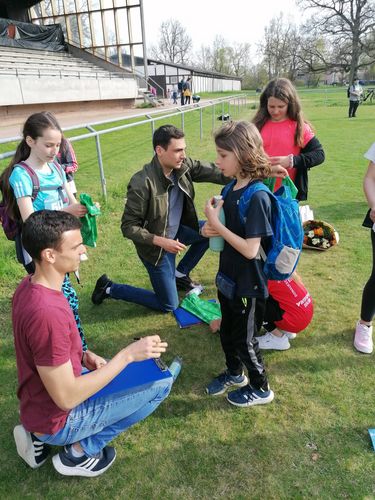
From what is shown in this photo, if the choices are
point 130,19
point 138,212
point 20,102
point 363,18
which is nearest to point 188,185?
point 138,212

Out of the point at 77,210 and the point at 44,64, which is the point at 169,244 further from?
the point at 44,64

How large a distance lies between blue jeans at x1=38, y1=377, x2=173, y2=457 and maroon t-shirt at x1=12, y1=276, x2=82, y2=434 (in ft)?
0.29

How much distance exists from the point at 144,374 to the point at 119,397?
0.66 feet

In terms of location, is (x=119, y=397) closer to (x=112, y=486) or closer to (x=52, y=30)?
(x=112, y=486)

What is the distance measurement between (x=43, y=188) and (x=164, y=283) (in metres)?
1.29

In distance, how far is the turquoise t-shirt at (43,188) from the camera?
2.64 meters

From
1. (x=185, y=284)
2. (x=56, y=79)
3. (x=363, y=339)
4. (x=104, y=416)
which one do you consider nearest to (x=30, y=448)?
(x=104, y=416)

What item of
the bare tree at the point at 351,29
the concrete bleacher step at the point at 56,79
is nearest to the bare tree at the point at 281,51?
the bare tree at the point at 351,29

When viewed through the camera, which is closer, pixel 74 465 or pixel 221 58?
pixel 74 465

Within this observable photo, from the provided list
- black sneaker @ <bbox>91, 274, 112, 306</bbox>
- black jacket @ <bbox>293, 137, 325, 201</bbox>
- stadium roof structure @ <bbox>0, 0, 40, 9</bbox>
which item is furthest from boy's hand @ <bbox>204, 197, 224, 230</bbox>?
stadium roof structure @ <bbox>0, 0, 40, 9</bbox>

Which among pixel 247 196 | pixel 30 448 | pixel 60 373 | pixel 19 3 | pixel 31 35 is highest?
pixel 19 3

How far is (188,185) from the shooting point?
3.30m

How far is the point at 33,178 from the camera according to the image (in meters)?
2.71

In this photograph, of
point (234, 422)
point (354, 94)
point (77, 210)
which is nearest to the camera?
point (234, 422)
